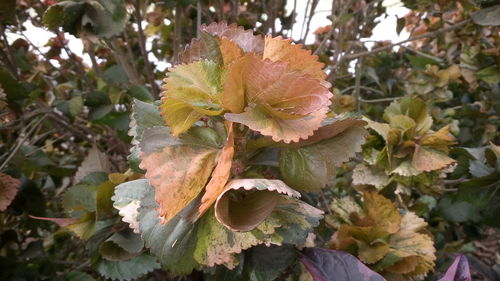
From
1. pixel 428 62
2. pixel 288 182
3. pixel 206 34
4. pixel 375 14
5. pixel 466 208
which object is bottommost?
pixel 466 208

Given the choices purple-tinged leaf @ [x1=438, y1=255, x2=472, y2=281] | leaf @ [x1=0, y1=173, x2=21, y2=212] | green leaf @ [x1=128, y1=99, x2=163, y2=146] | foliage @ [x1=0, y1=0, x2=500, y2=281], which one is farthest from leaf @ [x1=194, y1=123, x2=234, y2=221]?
leaf @ [x1=0, y1=173, x2=21, y2=212]

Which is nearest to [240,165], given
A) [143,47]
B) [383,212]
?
[383,212]

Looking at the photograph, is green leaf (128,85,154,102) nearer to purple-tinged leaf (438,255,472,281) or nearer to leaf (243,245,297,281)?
leaf (243,245,297,281)

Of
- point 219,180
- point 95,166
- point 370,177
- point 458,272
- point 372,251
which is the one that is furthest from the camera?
point 95,166

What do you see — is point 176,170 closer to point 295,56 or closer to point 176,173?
point 176,173

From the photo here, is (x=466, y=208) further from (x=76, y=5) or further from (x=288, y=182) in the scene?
(x=76, y=5)

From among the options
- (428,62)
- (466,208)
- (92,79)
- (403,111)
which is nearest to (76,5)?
(403,111)
